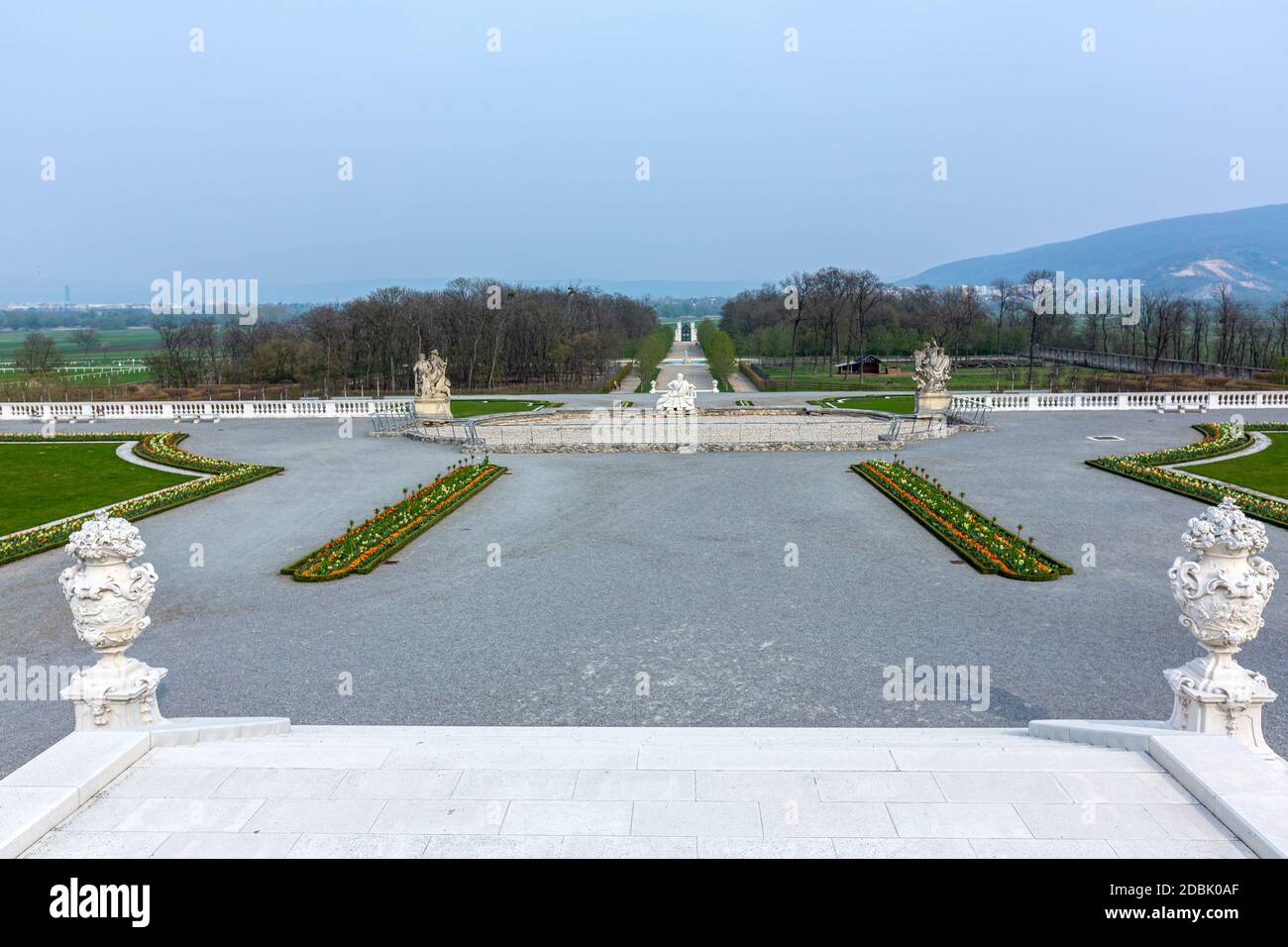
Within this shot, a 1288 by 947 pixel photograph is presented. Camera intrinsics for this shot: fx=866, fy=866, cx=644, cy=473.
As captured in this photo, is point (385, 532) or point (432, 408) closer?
point (385, 532)

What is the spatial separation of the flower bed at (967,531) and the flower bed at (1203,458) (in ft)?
11.5

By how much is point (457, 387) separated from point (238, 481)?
45.7 m

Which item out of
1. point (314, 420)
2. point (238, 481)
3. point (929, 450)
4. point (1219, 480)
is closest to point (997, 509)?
point (1219, 480)

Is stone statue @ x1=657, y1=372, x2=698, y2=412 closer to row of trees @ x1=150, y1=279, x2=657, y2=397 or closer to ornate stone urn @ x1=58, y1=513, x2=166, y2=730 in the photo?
ornate stone urn @ x1=58, y1=513, x2=166, y2=730

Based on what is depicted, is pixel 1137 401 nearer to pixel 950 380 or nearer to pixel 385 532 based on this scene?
pixel 950 380

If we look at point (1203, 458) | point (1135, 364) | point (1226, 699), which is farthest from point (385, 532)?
point (1135, 364)

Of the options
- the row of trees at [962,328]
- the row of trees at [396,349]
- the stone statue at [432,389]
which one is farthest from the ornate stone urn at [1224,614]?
the row of trees at [962,328]

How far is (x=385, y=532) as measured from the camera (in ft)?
59.6

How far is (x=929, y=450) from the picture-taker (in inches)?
1185

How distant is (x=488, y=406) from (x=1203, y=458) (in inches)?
1308

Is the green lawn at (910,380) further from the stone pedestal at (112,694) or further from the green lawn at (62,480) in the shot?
the stone pedestal at (112,694)

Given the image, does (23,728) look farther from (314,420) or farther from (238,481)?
(314,420)

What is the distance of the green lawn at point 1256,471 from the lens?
22203 mm
